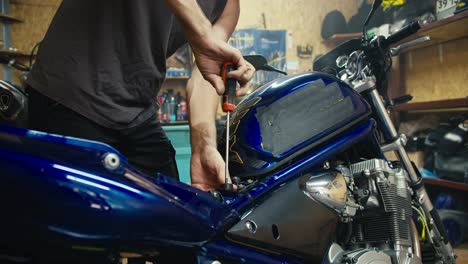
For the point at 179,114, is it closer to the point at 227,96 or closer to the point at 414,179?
the point at 414,179

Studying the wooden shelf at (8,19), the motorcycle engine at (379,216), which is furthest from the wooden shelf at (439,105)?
the wooden shelf at (8,19)

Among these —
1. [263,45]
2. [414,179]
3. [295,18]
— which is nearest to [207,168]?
[414,179]

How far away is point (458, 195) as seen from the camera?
2385 millimetres

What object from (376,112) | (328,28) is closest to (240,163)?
(376,112)

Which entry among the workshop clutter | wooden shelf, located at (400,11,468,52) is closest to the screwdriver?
wooden shelf, located at (400,11,468,52)

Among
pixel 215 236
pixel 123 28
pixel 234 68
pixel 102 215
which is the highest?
pixel 123 28

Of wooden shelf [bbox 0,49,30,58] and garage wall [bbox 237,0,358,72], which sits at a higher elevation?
garage wall [bbox 237,0,358,72]

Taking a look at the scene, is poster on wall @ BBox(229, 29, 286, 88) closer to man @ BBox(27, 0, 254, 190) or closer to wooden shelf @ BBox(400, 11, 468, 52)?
wooden shelf @ BBox(400, 11, 468, 52)

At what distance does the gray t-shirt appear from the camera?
2.81 feet

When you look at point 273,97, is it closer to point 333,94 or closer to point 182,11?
point 333,94

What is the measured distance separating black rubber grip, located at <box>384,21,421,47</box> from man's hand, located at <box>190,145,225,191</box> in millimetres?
652

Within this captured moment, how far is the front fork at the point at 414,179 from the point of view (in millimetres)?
1171

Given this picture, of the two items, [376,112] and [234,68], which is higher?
[234,68]

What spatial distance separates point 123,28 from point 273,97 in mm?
399
